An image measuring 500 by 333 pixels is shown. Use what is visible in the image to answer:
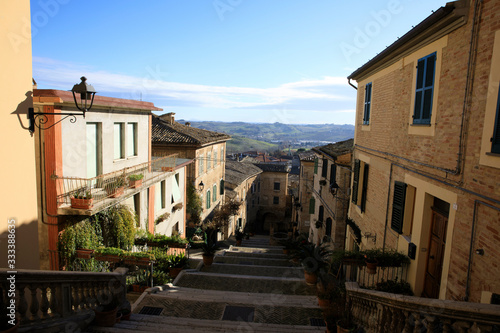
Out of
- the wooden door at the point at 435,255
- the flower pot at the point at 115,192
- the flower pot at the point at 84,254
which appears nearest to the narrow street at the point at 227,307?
the flower pot at the point at 84,254

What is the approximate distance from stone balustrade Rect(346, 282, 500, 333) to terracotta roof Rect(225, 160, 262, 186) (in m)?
30.2

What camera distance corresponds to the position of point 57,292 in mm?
5547

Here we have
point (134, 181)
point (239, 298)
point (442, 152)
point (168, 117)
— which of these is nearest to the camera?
point (442, 152)

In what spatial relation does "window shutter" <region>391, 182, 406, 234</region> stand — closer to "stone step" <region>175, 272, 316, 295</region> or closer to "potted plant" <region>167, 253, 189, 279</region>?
"stone step" <region>175, 272, 316, 295</region>

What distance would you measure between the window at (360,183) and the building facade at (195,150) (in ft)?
→ 36.1

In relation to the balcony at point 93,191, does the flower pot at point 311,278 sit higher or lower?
lower

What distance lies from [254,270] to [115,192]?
268 inches

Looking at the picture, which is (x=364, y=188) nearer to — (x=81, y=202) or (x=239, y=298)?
(x=239, y=298)

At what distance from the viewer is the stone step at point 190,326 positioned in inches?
245

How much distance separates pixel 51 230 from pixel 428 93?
1012 centimetres

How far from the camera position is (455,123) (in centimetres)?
586

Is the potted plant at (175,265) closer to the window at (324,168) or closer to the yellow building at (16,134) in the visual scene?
the yellow building at (16,134)

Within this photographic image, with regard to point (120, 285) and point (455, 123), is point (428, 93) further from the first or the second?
point (120, 285)

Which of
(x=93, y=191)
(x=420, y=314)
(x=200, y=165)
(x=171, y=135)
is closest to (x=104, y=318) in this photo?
(x=420, y=314)
